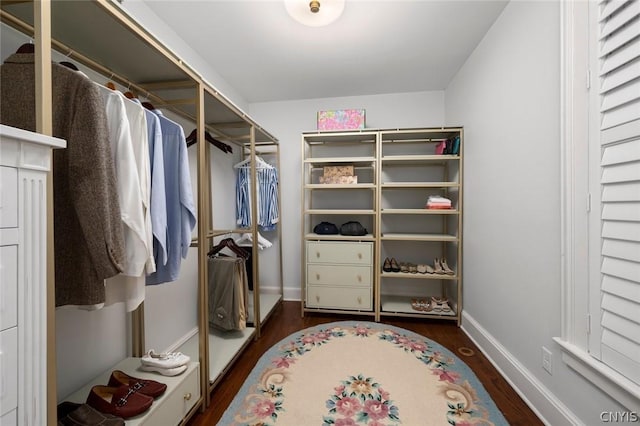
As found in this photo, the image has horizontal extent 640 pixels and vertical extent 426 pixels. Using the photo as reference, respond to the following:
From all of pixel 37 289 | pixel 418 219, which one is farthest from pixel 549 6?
pixel 37 289

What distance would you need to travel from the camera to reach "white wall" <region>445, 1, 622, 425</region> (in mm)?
1240

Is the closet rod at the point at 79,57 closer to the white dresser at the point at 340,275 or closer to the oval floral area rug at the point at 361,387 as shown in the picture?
the white dresser at the point at 340,275

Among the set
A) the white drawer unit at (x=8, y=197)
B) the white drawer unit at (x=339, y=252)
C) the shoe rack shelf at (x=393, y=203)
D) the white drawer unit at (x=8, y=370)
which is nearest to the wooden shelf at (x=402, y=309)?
the shoe rack shelf at (x=393, y=203)

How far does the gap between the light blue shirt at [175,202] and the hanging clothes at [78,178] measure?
1.14 ft

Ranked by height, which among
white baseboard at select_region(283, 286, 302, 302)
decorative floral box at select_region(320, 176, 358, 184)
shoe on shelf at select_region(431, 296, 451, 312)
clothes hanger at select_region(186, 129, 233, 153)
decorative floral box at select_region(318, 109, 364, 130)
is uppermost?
decorative floral box at select_region(318, 109, 364, 130)

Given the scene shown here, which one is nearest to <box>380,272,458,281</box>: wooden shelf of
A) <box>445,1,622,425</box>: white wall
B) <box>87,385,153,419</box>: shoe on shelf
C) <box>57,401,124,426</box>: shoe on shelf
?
<box>445,1,622,425</box>: white wall

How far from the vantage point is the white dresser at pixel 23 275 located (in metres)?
0.52

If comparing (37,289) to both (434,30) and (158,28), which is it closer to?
(158,28)

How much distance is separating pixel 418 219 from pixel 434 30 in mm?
1755

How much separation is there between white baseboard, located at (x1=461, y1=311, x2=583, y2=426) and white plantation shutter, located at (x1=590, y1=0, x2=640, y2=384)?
38 centimetres

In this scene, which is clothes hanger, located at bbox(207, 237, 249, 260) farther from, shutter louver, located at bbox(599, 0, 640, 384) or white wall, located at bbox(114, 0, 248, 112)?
shutter louver, located at bbox(599, 0, 640, 384)

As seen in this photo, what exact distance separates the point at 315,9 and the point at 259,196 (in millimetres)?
1622

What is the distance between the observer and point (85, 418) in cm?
94

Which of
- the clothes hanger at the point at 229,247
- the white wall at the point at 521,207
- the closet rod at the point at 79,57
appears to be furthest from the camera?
the clothes hanger at the point at 229,247
